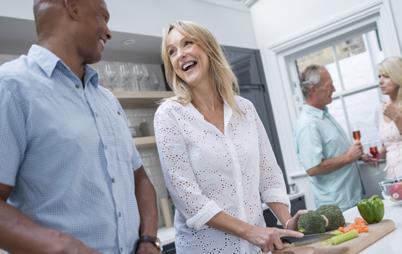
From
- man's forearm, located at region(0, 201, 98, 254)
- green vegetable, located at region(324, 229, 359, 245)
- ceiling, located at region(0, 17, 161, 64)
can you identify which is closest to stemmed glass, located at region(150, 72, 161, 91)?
ceiling, located at region(0, 17, 161, 64)

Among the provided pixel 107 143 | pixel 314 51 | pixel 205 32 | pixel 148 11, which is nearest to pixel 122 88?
pixel 148 11

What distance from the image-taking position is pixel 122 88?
2898 millimetres

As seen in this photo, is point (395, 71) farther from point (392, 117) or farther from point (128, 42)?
point (128, 42)

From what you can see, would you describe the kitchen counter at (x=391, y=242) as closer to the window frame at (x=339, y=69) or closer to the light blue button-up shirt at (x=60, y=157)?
the light blue button-up shirt at (x=60, y=157)

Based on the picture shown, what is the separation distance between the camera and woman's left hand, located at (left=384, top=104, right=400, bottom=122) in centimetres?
239

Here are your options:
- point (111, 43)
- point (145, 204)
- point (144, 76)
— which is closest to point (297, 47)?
point (144, 76)

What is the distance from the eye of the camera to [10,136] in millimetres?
813

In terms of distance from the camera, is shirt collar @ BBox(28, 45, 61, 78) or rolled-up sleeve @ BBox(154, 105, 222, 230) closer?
shirt collar @ BBox(28, 45, 61, 78)

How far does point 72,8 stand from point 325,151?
197cm

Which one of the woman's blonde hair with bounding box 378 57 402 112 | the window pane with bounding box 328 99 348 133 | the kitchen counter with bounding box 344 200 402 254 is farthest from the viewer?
the window pane with bounding box 328 99 348 133

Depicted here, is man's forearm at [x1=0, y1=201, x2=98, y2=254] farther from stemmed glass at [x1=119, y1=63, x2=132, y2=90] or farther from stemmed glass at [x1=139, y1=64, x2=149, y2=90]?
stemmed glass at [x1=139, y1=64, x2=149, y2=90]

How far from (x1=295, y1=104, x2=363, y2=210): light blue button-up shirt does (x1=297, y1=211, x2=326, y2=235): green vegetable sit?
4.11ft

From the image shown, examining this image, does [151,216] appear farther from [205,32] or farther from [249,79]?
[249,79]

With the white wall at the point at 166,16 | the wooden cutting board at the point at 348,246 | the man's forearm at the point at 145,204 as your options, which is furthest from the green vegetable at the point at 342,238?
the white wall at the point at 166,16
